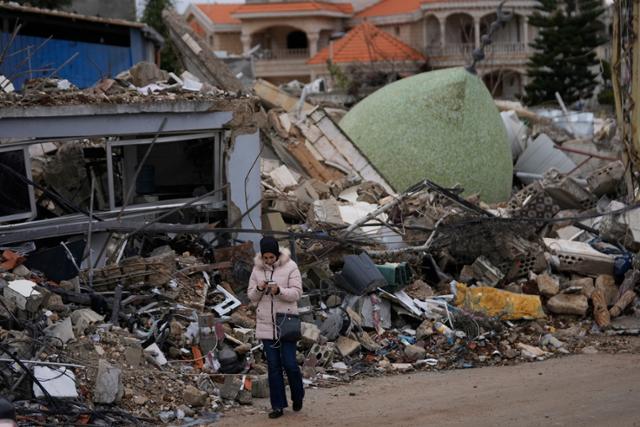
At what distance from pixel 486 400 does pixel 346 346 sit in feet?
6.51

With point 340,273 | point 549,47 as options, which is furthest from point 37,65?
point 549,47

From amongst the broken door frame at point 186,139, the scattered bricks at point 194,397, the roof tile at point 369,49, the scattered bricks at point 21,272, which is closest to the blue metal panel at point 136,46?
the broken door frame at point 186,139

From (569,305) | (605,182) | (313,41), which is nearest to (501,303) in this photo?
(569,305)

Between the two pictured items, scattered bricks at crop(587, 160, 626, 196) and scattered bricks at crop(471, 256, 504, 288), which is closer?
scattered bricks at crop(471, 256, 504, 288)

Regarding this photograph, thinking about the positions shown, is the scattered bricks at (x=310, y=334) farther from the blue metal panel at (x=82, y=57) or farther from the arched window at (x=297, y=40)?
the arched window at (x=297, y=40)

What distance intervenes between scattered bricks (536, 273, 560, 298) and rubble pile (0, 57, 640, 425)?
23 mm

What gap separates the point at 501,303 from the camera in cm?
1292

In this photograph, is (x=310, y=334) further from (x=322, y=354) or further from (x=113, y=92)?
(x=113, y=92)

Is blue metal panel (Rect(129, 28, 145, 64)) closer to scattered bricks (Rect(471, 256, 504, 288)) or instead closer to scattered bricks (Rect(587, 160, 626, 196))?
scattered bricks (Rect(587, 160, 626, 196))

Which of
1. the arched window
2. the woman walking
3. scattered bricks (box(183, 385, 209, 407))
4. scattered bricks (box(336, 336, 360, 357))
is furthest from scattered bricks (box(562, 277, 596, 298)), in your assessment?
the arched window

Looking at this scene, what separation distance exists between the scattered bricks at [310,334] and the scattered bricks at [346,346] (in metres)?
0.28

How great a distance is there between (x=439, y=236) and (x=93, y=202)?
4.08 m

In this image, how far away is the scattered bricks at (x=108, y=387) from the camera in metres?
8.81

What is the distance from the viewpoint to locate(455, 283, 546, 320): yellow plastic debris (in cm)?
1287
